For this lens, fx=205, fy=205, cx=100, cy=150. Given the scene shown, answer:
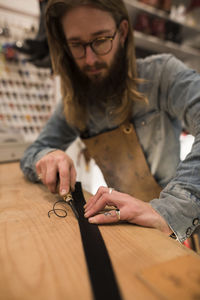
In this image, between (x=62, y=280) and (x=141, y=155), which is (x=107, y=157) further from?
(x=62, y=280)

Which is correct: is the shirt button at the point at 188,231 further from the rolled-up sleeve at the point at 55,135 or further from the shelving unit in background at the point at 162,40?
the shelving unit in background at the point at 162,40

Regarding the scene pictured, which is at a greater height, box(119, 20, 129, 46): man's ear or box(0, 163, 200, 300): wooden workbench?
box(119, 20, 129, 46): man's ear

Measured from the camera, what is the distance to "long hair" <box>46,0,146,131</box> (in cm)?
68

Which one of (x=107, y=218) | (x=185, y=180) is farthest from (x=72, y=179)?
(x=185, y=180)

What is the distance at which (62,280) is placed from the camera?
10.8 inches

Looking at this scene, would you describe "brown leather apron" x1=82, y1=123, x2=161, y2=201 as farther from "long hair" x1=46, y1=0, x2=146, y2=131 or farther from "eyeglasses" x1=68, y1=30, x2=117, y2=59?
"eyeglasses" x1=68, y1=30, x2=117, y2=59

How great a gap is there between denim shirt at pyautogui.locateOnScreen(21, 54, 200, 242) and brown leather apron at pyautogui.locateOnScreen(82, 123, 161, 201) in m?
0.03

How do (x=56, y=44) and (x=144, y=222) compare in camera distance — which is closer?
(x=144, y=222)

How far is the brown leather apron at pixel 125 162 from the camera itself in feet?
2.36

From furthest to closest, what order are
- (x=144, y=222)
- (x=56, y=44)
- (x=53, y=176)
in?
(x=56, y=44), (x=53, y=176), (x=144, y=222)

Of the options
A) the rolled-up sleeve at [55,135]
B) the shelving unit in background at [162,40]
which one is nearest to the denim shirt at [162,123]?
the rolled-up sleeve at [55,135]

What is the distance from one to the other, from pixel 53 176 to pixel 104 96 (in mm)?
405

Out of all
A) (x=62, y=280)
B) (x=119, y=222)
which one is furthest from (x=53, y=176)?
(x=62, y=280)

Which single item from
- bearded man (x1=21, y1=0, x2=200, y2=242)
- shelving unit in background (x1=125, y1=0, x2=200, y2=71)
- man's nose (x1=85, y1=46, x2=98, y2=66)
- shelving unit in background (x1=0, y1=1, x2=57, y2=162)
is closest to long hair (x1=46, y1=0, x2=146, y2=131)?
bearded man (x1=21, y1=0, x2=200, y2=242)
